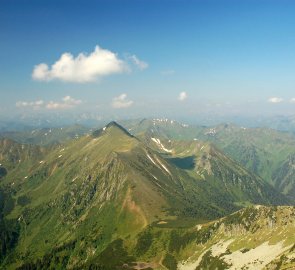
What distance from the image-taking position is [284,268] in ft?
643
